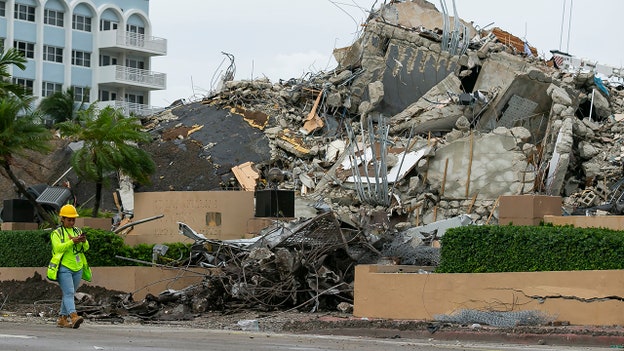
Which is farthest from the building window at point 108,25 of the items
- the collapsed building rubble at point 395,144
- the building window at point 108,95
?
the collapsed building rubble at point 395,144

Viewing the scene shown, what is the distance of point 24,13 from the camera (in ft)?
213

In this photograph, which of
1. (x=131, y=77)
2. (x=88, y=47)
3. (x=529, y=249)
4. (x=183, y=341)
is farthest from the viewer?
(x=131, y=77)

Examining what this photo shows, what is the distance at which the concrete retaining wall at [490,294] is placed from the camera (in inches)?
614

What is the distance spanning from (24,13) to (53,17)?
201 centimetres

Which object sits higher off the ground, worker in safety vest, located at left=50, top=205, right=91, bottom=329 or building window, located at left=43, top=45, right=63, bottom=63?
building window, located at left=43, top=45, right=63, bottom=63

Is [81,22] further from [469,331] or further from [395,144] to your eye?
[469,331]

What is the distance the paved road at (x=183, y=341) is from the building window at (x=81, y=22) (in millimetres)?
53362

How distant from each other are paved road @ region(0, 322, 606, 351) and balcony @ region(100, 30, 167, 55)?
2104 inches

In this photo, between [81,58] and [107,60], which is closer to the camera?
[81,58]

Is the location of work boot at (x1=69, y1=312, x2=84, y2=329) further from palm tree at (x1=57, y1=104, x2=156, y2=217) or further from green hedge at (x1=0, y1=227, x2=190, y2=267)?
palm tree at (x1=57, y1=104, x2=156, y2=217)

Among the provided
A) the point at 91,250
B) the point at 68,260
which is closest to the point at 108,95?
the point at 91,250

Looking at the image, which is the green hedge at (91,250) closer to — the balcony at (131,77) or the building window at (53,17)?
the building window at (53,17)

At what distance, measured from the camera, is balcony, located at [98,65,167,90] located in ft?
224

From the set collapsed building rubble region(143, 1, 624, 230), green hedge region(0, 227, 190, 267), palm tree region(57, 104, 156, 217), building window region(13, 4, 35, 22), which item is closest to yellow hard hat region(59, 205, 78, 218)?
green hedge region(0, 227, 190, 267)
